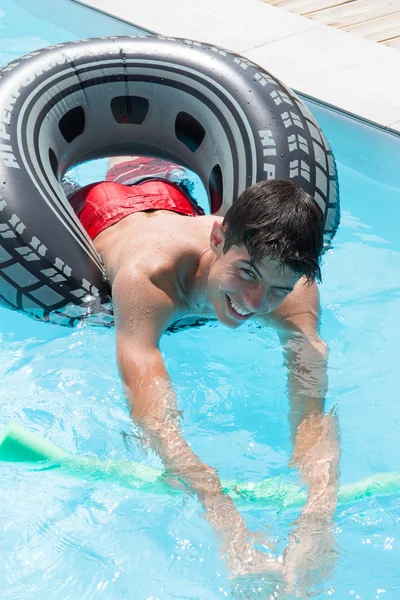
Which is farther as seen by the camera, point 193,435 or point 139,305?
point 193,435

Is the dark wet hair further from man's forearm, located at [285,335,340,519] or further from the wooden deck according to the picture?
the wooden deck

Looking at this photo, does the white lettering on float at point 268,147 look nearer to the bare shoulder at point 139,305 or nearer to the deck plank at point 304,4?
the bare shoulder at point 139,305

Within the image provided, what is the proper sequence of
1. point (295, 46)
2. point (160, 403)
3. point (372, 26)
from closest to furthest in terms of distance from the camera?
point (160, 403)
point (295, 46)
point (372, 26)

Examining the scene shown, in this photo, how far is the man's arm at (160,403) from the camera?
216cm

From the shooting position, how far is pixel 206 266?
2.61 metres

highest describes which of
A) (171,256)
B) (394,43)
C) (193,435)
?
(171,256)

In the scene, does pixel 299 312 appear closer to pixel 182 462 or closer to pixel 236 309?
pixel 236 309

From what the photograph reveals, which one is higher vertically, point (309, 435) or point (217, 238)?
point (217, 238)

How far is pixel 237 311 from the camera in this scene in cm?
244

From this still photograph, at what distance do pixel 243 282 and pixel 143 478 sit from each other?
24.9 inches

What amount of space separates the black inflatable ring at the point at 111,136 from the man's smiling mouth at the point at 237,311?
56 centimetres

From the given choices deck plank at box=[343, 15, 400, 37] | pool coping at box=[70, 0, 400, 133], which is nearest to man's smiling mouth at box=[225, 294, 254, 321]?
pool coping at box=[70, 0, 400, 133]

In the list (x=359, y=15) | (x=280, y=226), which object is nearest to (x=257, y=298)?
(x=280, y=226)

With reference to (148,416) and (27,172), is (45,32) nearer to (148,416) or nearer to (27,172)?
(27,172)
